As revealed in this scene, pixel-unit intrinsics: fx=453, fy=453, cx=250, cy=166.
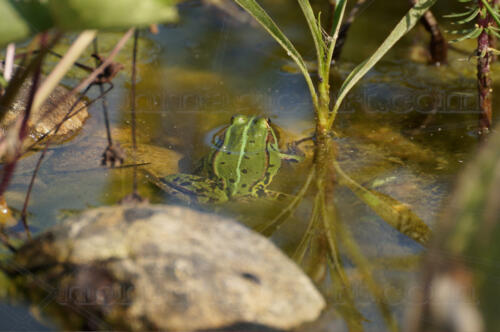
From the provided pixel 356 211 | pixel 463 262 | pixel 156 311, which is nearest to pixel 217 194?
pixel 356 211

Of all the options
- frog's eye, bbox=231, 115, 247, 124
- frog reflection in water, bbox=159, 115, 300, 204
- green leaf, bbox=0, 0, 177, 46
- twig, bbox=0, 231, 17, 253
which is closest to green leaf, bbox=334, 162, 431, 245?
frog reflection in water, bbox=159, 115, 300, 204

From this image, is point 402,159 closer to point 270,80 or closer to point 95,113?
point 270,80

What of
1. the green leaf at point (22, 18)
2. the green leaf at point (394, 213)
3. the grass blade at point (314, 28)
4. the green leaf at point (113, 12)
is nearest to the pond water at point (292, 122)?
the green leaf at point (394, 213)

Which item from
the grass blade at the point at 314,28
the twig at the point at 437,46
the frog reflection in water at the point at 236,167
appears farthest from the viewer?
the twig at the point at 437,46

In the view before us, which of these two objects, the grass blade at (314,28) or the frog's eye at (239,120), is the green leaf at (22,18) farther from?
the frog's eye at (239,120)

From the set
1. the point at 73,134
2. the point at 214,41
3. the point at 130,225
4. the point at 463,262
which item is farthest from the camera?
the point at 214,41
